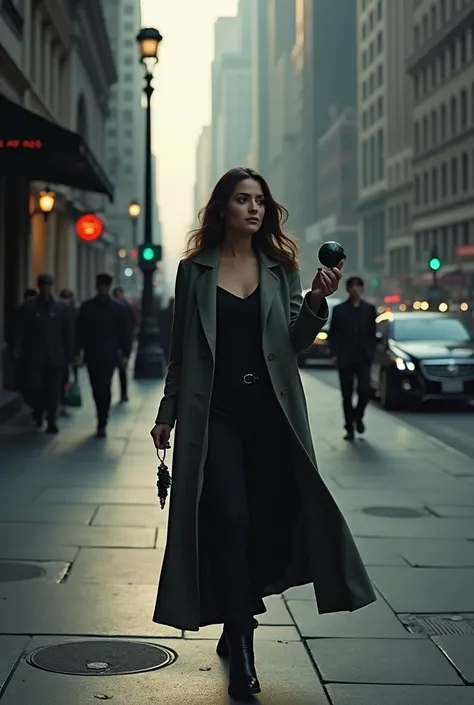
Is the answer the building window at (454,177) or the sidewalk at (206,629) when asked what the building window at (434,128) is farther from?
the sidewalk at (206,629)

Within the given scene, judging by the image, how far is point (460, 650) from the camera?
212 inches

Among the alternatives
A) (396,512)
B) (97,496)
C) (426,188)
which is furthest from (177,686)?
(426,188)

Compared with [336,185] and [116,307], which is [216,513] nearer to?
[116,307]

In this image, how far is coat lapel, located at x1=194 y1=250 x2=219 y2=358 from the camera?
4832 millimetres

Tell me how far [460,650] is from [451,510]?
13.4ft

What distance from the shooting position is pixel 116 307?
48.8ft

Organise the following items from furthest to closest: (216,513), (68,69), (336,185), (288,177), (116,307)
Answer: (288,177)
(336,185)
(68,69)
(116,307)
(216,513)

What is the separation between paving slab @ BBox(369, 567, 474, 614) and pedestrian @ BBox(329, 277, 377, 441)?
24.0ft

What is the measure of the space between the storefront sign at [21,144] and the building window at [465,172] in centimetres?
6221

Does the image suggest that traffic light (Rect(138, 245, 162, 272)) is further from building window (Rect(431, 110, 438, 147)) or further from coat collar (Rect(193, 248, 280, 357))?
building window (Rect(431, 110, 438, 147))

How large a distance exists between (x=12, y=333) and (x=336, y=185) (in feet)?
393

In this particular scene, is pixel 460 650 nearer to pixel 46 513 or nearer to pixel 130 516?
pixel 130 516

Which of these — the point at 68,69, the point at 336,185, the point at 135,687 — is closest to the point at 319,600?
the point at 135,687

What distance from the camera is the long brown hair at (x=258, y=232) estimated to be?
505 cm
